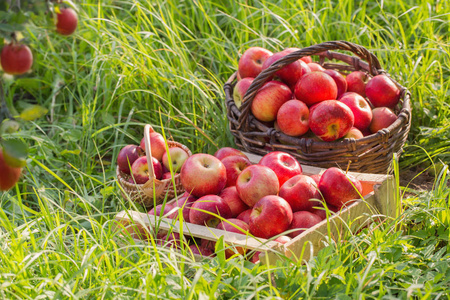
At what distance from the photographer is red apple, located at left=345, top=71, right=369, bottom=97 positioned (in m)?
2.79

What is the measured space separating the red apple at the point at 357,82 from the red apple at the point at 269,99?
449mm

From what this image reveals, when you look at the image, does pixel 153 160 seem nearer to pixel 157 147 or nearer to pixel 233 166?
pixel 157 147

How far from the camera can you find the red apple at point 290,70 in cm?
266

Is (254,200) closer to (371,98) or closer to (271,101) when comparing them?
(271,101)

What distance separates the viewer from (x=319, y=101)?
2516mm

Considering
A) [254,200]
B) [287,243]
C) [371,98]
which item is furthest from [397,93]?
[287,243]

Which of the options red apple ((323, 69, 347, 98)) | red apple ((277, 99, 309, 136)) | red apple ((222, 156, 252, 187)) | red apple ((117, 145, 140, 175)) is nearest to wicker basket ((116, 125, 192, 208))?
red apple ((117, 145, 140, 175))

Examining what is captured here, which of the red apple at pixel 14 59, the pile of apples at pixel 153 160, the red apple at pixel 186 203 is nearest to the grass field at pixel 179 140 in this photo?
the red apple at pixel 14 59

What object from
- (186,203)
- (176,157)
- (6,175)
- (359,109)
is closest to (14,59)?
(6,175)

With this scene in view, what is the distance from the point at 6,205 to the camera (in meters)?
2.77

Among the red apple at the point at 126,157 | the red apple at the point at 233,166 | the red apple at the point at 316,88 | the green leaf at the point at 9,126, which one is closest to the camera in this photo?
the green leaf at the point at 9,126

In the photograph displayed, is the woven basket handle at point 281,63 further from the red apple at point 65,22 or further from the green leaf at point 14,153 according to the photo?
the green leaf at point 14,153

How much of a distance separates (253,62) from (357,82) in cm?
62

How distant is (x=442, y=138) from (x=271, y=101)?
1.10 meters
